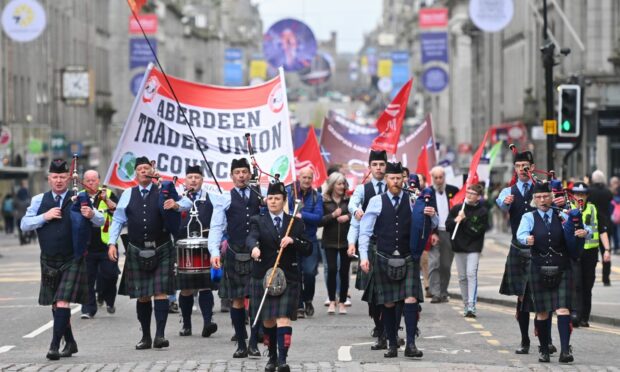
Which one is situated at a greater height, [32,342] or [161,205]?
[161,205]

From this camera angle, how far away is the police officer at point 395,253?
14914mm

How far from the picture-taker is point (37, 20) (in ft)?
144

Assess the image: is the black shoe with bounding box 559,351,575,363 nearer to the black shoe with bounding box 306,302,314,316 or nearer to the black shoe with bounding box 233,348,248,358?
the black shoe with bounding box 233,348,248,358

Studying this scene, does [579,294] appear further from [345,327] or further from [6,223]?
[6,223]

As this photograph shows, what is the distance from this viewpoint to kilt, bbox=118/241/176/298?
15680 millimetres

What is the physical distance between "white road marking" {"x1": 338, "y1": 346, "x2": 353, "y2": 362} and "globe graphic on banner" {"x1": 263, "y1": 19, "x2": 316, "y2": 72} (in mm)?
39176

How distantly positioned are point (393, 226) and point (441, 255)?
8516 mm

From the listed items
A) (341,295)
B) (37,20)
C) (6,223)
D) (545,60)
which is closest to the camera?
(341,295)

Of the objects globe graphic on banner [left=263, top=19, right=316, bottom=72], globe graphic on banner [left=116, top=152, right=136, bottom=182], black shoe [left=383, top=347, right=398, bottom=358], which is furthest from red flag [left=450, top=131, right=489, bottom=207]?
globe graphic on banner [left=263, top=19, right=316, bottom=72]

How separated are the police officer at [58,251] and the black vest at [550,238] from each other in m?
4.14

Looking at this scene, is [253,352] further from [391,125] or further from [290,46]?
[290,46]

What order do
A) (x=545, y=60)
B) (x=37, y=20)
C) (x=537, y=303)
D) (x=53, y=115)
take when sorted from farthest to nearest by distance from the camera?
(x=53, y=115), (x=37, y=20), (x=545, y=60), (x=537, y=303)

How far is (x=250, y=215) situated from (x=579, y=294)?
538cm

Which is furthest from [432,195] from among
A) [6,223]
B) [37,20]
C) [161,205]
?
[6,223]
